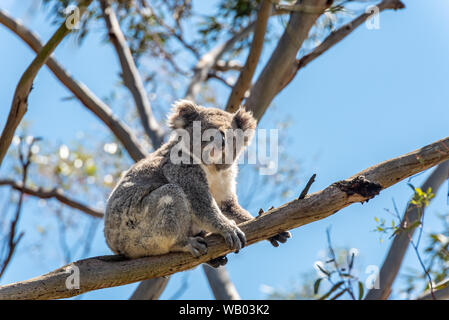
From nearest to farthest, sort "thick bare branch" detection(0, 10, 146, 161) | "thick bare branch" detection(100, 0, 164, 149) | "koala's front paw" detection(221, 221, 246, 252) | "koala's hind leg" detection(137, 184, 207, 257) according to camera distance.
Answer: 1. "koala's front paw" detection(221, 221, 246, 252)
2. "koala's hind leg" detection(137, 184, 207, 257)
3. "thick bare branch" detection(0, 10, 146, 161)
4. "thick bare branch" detection(100, 0, 164, 149)

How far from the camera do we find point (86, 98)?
6.30 meters

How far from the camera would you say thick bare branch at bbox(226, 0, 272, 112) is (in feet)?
17.6

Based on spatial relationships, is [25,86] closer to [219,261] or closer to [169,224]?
[169,224]

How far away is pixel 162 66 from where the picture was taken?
9.07 metres

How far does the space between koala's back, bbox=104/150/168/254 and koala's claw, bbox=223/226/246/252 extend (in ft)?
2.12

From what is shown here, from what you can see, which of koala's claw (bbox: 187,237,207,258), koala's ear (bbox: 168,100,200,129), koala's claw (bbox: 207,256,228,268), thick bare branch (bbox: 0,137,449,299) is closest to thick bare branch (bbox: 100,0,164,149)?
koala's ear (bbox: 168,100,200,129)

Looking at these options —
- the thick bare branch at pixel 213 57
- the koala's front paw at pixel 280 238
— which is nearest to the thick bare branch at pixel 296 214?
the koala's front paw at pixel 280 238

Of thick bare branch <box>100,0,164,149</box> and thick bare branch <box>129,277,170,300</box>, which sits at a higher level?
thick bare branch <box>100,0,164,149</box>

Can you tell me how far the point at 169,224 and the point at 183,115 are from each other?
1.29m

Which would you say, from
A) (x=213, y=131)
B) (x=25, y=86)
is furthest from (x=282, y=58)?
(x=25, y=86)

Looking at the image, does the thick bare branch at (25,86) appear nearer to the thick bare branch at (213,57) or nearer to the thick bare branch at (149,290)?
the thick bare branch at (149,290)

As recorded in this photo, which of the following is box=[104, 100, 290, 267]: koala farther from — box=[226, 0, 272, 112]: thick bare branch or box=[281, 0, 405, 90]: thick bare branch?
box=[281, 0, 405, 90]: thick bare branch
